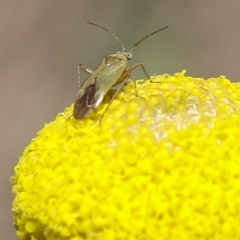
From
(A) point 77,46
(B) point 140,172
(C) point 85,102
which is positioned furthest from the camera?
(A) point 77,46

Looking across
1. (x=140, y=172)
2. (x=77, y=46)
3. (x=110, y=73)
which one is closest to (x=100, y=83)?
(x=110, y=73)

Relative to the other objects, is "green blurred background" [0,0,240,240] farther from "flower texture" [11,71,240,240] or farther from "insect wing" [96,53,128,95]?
"flower texture" [11,71,240,240]

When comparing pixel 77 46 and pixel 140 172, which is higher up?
pixel 77 46

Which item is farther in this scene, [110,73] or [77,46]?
[77,46]

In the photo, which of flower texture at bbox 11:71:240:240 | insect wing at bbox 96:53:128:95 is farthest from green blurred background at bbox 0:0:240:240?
flower texture at bbox 11:71:240:240

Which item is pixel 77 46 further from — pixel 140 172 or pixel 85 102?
pixel 140 172

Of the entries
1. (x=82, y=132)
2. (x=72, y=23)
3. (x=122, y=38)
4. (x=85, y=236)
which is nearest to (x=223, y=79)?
(x=82, y=132)

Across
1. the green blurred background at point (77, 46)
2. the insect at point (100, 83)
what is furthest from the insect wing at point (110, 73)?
the green blurred background at point (77, 46)
